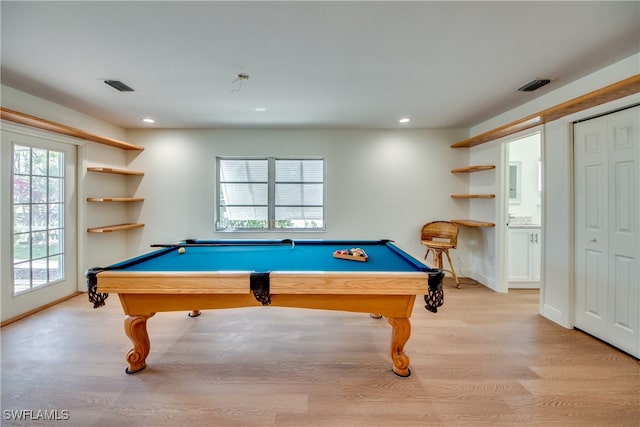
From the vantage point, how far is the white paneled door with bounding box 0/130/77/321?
271 centimetres

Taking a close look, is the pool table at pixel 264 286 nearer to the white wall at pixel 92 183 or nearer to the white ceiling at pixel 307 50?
the white ceiling at pixel 307 50

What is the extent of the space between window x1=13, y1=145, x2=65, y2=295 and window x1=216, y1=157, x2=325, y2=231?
1.92m

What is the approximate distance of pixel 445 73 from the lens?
2.35 meters

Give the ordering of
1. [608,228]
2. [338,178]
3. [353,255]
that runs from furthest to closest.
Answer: [338,178] → [608,228] → [353,255]

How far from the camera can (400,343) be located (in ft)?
6.13

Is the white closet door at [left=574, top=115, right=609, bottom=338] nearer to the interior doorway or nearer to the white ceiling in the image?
the white ceiling

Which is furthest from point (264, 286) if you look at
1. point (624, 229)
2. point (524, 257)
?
point (524, 257)

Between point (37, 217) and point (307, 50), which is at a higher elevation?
point (307, 50)

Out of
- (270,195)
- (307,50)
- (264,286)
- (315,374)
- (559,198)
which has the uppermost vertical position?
(307,50)

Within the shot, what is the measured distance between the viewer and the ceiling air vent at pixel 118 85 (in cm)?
249

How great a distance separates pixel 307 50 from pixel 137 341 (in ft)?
8.20

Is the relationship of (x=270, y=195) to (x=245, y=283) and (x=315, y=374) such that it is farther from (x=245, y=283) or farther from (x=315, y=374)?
(x=315, y=374)

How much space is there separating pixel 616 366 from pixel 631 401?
0.45m

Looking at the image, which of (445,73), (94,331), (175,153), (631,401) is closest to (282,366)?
(94,331)
